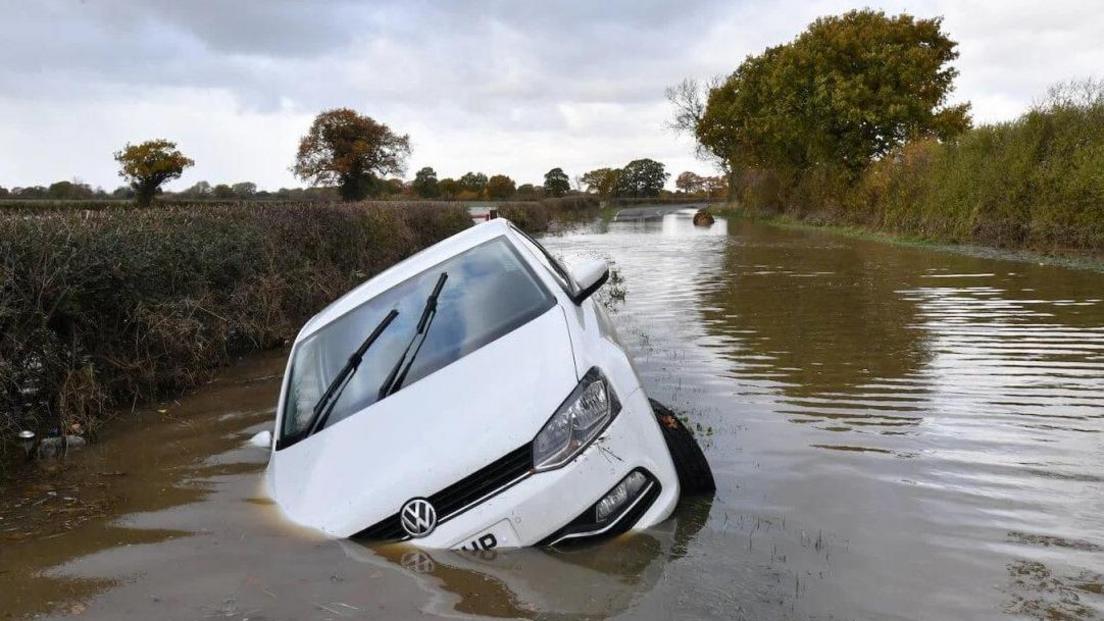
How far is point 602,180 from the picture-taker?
142375 millimetres

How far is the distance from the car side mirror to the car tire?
0.74 metres

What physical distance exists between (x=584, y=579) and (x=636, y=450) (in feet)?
1.90

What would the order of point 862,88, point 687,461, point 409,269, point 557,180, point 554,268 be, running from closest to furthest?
point 687,461 → point 409,269 → point 554,268 → point 862,88 → point 557,180

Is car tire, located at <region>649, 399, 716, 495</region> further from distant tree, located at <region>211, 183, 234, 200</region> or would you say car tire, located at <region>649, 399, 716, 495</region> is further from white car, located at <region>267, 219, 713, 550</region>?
distant tree, located at <region>211, 183, 234, 200</region>

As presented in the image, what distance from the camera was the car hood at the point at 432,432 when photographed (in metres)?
3.28

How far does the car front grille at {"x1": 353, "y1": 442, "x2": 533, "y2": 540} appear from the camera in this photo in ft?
10.6

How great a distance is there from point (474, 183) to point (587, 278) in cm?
11301

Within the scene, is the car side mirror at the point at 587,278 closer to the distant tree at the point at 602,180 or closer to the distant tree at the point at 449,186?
the distant tree at the point at 449,186

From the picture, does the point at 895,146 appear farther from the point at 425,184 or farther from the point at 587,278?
the point at 425,184

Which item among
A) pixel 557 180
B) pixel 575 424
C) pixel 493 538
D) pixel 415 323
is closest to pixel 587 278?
pixel 415 323

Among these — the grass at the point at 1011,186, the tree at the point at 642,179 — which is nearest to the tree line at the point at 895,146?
the grass at the point at 1011,186

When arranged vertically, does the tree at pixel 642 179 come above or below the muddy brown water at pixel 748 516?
above

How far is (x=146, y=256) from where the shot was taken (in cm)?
805

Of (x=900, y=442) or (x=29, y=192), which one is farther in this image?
(x=29, y=192)
